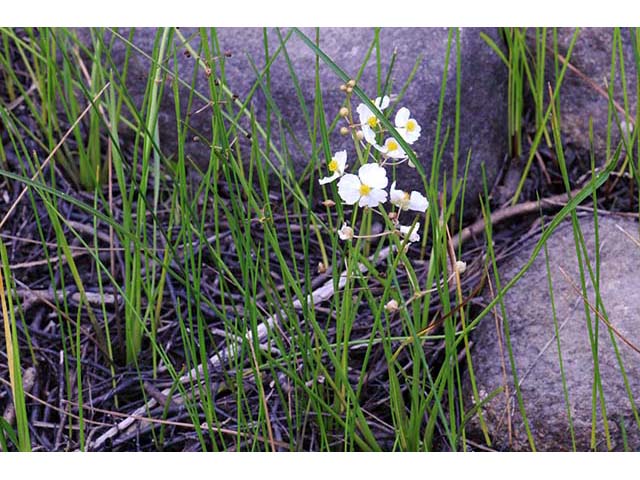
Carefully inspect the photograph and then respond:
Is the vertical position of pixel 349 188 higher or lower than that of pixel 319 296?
higher

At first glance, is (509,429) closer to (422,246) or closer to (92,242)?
(422,246)

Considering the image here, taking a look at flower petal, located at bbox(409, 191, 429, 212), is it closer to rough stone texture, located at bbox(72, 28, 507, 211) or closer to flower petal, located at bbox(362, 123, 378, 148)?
flower petal, located at bbox(362, 123, 378, 148)

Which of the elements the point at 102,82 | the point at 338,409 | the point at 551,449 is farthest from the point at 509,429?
the point at 102,82

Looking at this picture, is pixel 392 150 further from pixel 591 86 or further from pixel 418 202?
pixel 591 86

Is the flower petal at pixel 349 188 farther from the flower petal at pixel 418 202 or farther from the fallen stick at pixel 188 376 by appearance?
the fallen stick at pixel 188 376

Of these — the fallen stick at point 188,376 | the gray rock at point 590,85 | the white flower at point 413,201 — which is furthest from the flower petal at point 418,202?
the gray rock at point 590,85

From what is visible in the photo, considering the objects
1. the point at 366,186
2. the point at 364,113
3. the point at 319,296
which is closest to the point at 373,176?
the point at 366,186
